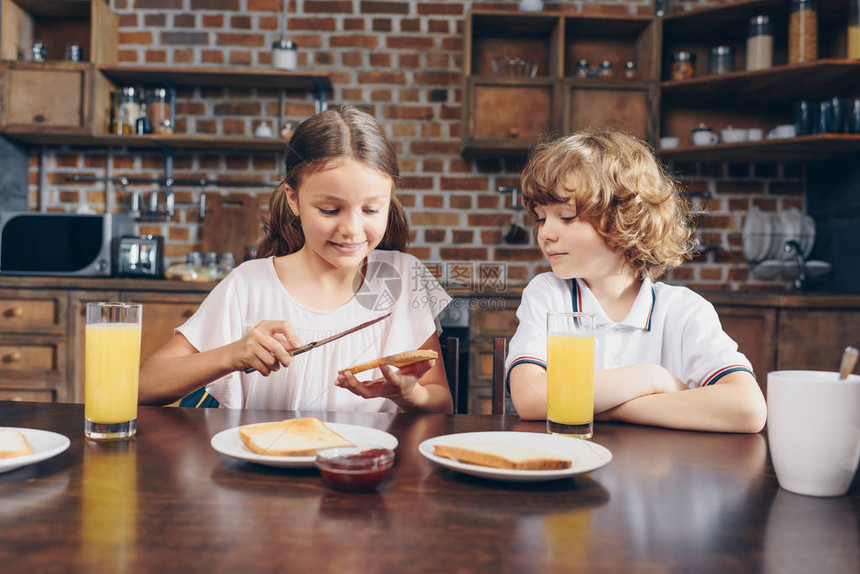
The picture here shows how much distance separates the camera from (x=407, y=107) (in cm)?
329

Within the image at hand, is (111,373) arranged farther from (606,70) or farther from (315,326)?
(606,70)

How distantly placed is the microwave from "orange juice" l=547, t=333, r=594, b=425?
250cm

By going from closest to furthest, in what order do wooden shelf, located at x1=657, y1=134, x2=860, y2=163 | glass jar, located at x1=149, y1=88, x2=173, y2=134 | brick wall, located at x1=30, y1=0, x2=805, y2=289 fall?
1. wooden shelf, located at x1=657, y1=134, x2=860, y2=163
2. glass jar, located at x1=149, y1=88, x2=173, y2=134
3. brick wall, located at x1=30, y1=0, x2=805, y2=289

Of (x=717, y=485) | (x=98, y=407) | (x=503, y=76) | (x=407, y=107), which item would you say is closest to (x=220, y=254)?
(x=407, y=107)

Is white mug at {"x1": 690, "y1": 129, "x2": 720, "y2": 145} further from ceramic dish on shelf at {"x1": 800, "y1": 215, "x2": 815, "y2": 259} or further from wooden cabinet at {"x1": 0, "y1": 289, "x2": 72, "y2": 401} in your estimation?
wooden cabinet at {"x1": 0, "y1": 289, "x2": 72, "y2": 401}

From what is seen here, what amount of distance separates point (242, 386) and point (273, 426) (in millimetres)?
587

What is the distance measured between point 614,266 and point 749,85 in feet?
6.62

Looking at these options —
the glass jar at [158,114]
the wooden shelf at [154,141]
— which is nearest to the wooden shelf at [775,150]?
the wooden shelf at [154,141]

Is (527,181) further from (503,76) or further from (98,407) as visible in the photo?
(503,76)

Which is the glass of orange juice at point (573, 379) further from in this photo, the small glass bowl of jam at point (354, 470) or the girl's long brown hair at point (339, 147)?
the girl's long brown hair at point (339, 147)

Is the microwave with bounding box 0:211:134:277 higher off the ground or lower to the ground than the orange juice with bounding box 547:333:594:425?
higher

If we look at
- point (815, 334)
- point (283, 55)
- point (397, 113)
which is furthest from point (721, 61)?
point (283, 55)

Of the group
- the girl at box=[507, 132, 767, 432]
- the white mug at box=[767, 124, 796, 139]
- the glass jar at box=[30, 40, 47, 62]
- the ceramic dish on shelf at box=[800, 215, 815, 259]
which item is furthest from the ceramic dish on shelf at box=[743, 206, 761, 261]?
the glass jar at box=[30, 40, 47, 62]

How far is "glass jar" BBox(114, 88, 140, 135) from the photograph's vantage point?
310cm
